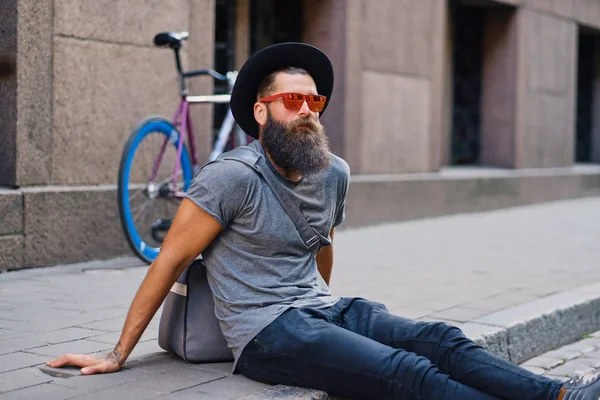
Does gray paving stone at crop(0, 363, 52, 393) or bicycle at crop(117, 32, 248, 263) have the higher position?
bicycle at crop(117, 32, 248, 263)

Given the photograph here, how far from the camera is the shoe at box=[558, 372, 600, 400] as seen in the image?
323 cm

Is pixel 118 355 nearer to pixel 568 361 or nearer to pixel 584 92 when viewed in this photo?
pixel 568 361

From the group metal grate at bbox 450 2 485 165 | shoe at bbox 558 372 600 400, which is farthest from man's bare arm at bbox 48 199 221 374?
metal grate at bbox 450 2 485 165

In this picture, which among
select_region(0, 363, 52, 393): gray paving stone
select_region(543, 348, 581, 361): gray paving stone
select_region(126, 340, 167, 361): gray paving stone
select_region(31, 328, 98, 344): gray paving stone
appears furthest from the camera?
select_region(543, 348, 581, 361): gray paving stone

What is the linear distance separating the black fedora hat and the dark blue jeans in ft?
2.70

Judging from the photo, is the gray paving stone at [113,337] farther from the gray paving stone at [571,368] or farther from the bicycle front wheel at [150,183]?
the gray paving stone at [571,368]

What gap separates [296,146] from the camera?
3.69m

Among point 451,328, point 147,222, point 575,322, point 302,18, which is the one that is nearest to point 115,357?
point 451,328

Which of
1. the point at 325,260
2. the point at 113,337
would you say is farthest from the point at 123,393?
the point at 325,260

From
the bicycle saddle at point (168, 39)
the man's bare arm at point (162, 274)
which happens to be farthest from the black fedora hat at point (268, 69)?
the bicycle saddle at point (168, 39)

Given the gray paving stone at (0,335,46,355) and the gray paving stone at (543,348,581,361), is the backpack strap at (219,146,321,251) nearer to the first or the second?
the gray paving stone at (0,335,46,355)

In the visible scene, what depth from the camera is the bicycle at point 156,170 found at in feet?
20.7

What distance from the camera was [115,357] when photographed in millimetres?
3611

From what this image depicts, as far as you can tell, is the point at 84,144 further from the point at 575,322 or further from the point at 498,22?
the point at 498,22
